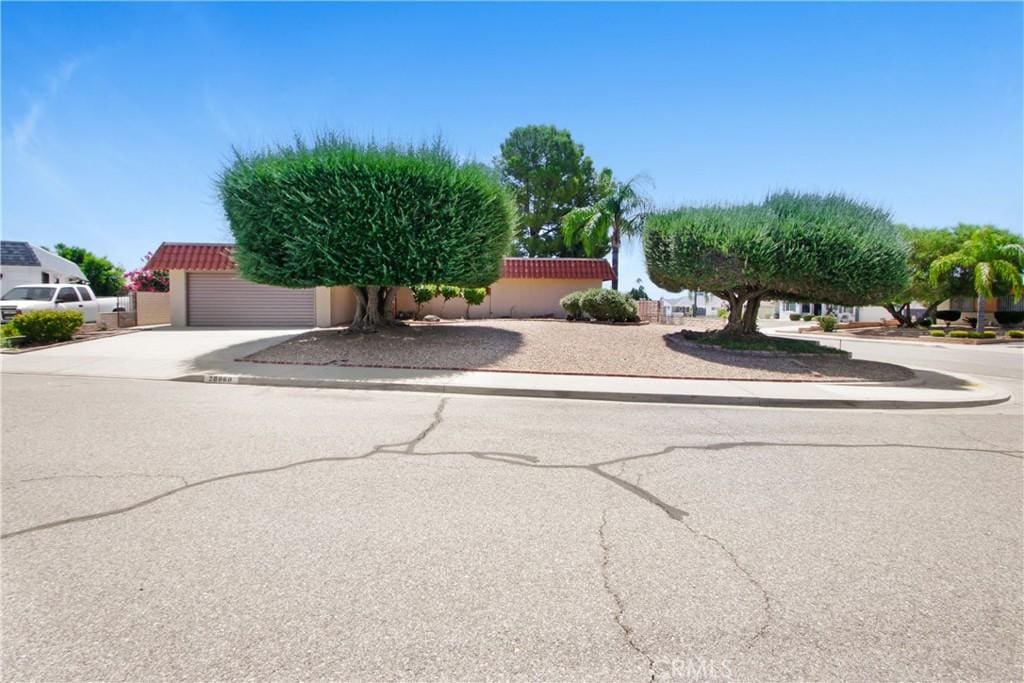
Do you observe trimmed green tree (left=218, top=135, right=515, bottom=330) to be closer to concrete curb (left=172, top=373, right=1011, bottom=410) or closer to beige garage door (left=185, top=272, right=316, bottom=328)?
concrete curb (left=172, top=373, right=1011, bottom=410)

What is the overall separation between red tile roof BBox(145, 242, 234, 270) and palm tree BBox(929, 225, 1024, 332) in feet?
118

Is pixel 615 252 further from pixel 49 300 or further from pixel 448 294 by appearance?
pixel 49 300

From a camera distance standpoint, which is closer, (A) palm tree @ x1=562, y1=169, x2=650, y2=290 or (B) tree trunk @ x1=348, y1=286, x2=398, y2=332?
(B) tree trunk @ x1=348, y1=286, x2=398, y2=332

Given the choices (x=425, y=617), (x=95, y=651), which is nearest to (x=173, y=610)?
(x=95, y=651)

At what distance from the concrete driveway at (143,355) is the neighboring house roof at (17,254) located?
863 inches

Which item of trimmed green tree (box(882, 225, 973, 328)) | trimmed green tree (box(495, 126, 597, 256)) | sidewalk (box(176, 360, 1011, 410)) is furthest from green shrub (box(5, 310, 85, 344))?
trimmed green tree (box(882, 225, 973, 328))

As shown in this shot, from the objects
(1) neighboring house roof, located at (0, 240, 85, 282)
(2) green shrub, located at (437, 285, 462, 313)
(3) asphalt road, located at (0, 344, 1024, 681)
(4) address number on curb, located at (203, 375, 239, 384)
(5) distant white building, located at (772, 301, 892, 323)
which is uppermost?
(1) neighboring house roof, located at (0, 240, 85, 282)

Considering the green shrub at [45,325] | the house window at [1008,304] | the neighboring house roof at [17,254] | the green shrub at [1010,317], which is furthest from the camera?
the house window at [1008,304]

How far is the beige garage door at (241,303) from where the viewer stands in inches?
833

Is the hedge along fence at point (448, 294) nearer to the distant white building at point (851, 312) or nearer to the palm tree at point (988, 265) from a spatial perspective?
the distant white building at point (851, 312)

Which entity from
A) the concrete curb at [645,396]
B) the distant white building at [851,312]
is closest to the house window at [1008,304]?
the distant white building at [851,312]

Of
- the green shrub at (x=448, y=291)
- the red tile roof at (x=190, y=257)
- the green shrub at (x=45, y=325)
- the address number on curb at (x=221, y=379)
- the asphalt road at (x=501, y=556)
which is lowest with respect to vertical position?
the asphalt road at (x=501, y=556)

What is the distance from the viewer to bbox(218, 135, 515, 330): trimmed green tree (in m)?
12.5

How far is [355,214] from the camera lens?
491 inches
